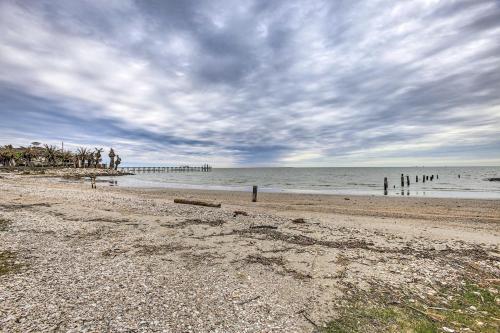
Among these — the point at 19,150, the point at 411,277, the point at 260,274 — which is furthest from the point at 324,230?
the point at 19,150

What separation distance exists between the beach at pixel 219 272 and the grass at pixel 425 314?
65 mm

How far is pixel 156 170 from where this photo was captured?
16288 centimetres

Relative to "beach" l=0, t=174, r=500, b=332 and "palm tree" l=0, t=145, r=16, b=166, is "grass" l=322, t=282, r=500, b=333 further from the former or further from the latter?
"palm tree" l=0, t=145, r=16, b=166

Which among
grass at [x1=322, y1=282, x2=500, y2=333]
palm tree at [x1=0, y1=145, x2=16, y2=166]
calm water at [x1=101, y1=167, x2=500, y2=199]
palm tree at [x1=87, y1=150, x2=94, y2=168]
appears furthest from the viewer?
palm tree at [x1=87, y1=150, x2=94, y2=168]

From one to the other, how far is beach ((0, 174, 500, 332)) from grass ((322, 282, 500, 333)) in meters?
0.06

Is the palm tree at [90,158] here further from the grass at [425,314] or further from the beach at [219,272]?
the grass at [425,314]

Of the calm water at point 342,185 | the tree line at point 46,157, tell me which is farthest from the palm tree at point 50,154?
the calm water at point 342,185

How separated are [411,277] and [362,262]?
4.80 ft

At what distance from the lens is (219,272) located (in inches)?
296

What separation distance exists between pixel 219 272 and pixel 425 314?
4.89m

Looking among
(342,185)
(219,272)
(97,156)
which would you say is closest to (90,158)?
(97,156)

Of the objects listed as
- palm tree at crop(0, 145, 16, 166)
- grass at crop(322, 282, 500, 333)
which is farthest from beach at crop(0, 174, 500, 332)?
palm tree at crop(0, 145, 16, 166)

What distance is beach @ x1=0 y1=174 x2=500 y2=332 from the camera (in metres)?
5.13

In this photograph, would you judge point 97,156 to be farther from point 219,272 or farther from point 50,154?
point 219,272
